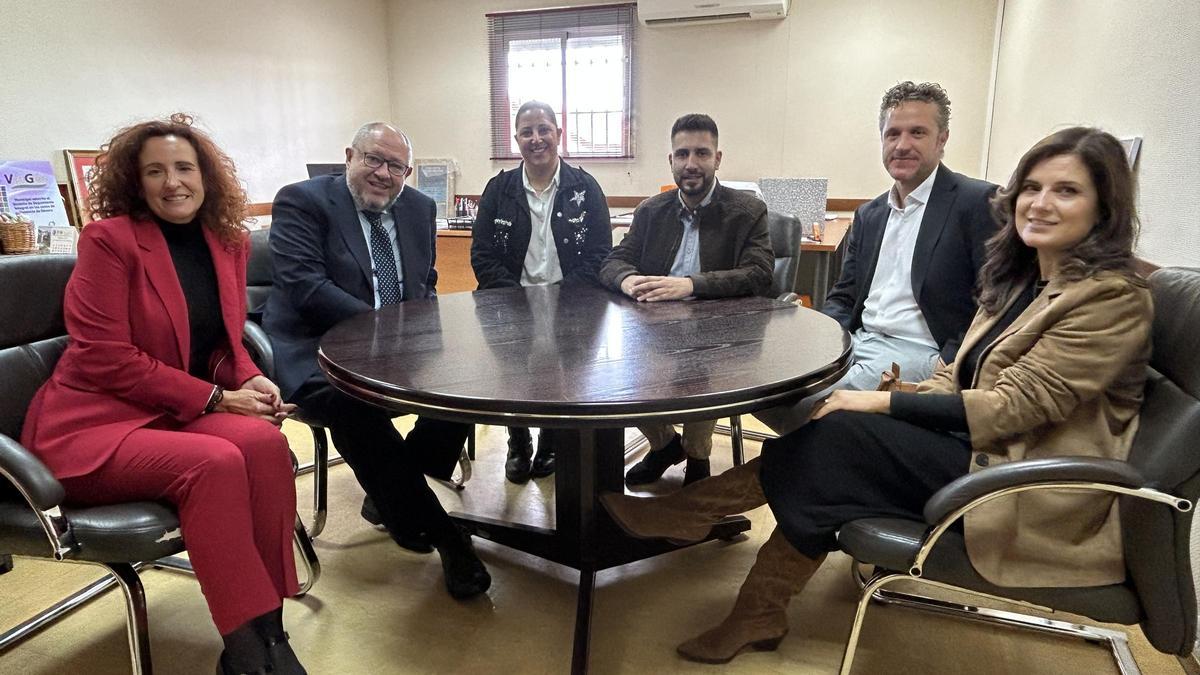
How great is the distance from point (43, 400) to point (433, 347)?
2.71ft

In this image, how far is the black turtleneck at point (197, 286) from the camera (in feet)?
5.32

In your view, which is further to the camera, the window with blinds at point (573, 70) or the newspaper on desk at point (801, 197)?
the window with blinds at point (573, 70)

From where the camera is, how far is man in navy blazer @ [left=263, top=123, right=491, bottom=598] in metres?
1.83

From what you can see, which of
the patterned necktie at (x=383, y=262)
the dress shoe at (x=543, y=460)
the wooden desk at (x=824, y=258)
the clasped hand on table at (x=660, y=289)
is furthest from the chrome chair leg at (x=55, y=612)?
the wooden desk at (x=824, y=258)

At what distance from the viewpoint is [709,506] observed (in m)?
1.63

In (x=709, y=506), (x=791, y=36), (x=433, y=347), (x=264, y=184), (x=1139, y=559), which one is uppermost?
(x=791, y=36)

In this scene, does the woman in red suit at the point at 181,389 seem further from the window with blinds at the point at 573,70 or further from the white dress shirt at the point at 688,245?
the window with blinds at the point at 573,70

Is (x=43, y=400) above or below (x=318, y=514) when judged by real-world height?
above

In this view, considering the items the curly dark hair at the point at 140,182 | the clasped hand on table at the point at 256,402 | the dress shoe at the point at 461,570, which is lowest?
the dress shoe at the point at 461,570

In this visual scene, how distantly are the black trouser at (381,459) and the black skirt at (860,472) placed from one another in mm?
952

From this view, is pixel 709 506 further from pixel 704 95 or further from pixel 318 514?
pixel 704 95

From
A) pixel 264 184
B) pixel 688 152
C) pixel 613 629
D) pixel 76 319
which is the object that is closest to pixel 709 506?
pixel 613 629

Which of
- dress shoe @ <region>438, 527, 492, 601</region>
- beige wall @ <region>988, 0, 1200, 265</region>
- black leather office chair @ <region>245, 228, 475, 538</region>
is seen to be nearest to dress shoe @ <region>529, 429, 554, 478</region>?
black leather office chair @ <region>245, 228, 475, 538</region>

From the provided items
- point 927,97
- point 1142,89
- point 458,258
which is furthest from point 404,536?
point 458,258
